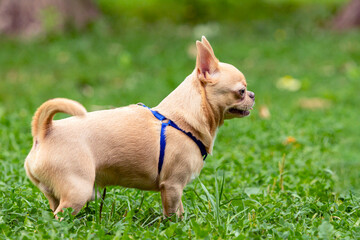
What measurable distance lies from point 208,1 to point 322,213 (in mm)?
13294

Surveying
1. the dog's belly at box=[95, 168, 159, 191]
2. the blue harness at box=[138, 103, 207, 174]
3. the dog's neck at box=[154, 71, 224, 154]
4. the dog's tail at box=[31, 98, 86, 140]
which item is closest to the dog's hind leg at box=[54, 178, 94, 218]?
the dog's belly at box=[95, 168, 159, 191]

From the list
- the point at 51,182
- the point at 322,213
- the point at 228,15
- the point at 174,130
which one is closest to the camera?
the point at 51,182

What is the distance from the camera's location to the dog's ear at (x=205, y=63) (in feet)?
11.7

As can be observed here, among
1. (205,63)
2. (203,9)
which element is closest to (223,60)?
(203,9)

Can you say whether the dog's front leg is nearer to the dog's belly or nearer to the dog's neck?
the dog's belly

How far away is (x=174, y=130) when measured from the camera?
11.6ft

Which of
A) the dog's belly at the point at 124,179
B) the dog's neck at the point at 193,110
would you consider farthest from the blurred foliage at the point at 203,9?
the dog's belly at the point at 124,179

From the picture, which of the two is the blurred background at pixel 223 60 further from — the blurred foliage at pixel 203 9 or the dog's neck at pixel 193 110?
the dog's neck at pixel 193 110

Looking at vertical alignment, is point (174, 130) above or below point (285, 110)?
above

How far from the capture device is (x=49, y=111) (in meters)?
3.30

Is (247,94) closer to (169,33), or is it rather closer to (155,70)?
(155,70)

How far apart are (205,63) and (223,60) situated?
24.7ft

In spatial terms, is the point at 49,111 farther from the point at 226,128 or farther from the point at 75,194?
the point at 226,128

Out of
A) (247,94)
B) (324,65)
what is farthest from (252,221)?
(324,65)
